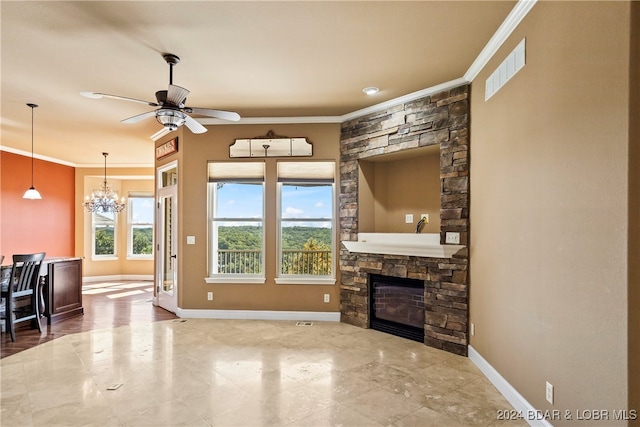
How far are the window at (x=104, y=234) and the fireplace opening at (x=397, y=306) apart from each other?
7280 mm

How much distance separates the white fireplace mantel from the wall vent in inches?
60.5

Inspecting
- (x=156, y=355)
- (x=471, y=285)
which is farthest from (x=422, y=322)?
Answer: (x=156, y=355)

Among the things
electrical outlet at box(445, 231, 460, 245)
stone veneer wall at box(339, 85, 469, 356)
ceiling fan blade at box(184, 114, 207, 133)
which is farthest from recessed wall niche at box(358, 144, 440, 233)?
ceiling fan blade at box(184, 114, 207, 133)

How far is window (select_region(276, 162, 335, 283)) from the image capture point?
523 cm

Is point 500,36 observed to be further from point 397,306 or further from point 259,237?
point 259,237

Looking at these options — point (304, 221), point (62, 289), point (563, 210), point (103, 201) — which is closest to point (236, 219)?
point (304, 221)

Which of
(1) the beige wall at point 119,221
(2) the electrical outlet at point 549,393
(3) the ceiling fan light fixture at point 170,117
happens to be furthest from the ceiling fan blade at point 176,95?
(1) the beige wall at point 119,221

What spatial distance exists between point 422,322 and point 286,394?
205 cm

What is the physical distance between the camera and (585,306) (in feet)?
6.13

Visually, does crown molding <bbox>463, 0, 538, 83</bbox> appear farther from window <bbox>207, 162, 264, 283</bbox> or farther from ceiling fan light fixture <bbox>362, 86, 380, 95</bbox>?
window <bbox>207, 162, 264, 283</bbox>

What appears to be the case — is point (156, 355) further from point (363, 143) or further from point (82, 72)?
point (363, 143)

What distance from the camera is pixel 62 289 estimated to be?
5219 millimetres

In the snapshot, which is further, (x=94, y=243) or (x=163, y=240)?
(x=94, y=243)
